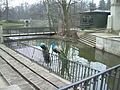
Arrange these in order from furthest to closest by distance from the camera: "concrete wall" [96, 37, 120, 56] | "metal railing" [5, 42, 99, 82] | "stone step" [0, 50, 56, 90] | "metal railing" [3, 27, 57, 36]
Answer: "metal railing" [3, 27, 57, 36] < "concrete wall" [96, 37, 120, 56] < "metal railing" [5, 42, 99, 82] < "stone step" [0, 50, 56, 90]

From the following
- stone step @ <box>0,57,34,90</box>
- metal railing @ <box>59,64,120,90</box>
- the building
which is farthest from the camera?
the building

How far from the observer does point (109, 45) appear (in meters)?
15.1

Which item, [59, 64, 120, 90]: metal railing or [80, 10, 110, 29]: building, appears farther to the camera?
[80, 10, 110, 29]: building

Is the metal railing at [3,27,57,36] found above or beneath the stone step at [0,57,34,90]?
above

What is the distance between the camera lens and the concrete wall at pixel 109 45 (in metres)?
14.1

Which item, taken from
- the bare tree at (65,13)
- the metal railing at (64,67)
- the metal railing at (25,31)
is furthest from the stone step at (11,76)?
the bare tree at (65,13)

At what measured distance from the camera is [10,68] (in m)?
6.94

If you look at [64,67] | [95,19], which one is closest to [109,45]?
[64,67]

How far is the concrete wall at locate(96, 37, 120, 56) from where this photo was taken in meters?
14.1

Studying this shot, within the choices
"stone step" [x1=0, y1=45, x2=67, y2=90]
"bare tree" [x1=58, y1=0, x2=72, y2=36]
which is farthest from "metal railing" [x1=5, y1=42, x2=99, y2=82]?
"bare tree" [x1=58, y1=0, x2=72, y2=36]

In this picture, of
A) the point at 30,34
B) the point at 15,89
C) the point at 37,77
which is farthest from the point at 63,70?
the point at 30,34

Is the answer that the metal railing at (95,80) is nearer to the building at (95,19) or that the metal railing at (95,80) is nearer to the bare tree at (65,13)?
the bare tree at (65,13)

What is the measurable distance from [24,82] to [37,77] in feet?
1.50

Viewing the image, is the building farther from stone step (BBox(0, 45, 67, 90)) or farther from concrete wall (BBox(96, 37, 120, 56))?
stone step (BBox(0, 45, 67, 90))
